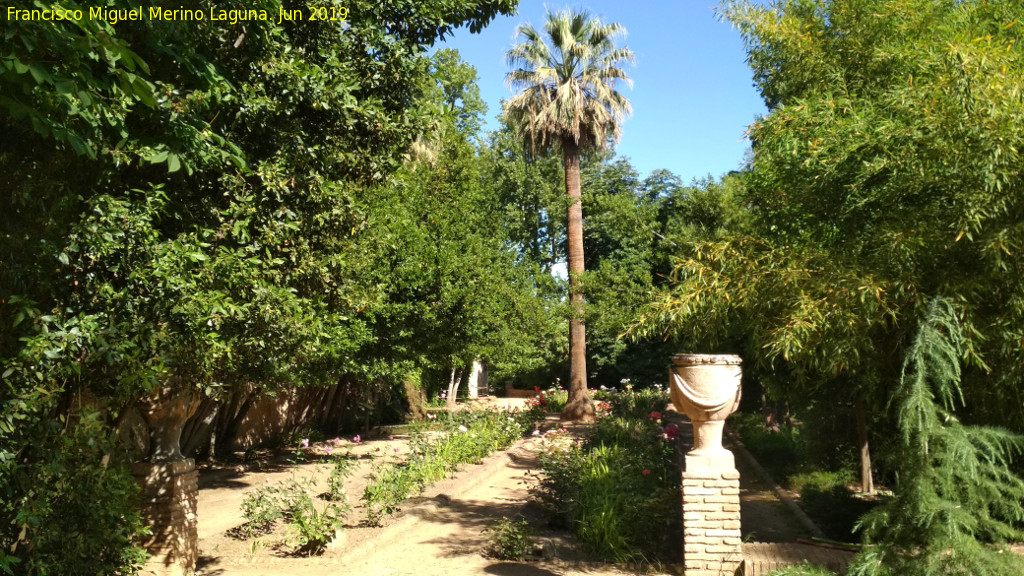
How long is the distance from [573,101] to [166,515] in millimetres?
17747

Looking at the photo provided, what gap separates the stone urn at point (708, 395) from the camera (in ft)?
22.8

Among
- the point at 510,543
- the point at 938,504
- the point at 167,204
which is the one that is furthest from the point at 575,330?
the point at 938,504

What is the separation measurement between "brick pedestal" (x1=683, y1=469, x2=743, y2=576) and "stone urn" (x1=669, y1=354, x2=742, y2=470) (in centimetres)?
19

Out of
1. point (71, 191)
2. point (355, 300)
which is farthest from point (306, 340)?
point (71, 191)

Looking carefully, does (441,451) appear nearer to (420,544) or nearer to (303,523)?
(420,544)

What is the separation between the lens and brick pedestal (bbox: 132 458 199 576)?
23.9 feet

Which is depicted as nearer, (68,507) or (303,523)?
(68,507)

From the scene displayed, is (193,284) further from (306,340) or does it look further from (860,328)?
(860,328)

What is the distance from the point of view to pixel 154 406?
7.34 m

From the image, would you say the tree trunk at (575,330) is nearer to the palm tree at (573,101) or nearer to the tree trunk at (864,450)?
the palm tree at (573,101)

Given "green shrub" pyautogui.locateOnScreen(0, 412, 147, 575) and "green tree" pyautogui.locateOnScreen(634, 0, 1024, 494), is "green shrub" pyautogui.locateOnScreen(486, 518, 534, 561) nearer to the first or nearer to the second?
"green tree" pyautogui.locateOnScreen(634, 0, 1024, 494)

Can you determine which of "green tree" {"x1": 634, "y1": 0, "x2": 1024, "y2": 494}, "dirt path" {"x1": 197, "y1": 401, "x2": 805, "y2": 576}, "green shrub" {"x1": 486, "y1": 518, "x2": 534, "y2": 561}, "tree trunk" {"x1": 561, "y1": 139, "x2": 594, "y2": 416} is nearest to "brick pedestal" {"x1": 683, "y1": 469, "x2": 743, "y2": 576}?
"dirt path" {"x1": 197, "y1": 401, "x2": 805, "y2": 576}

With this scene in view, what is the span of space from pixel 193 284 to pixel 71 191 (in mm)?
964

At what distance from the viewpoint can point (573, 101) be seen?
22.5 metres
